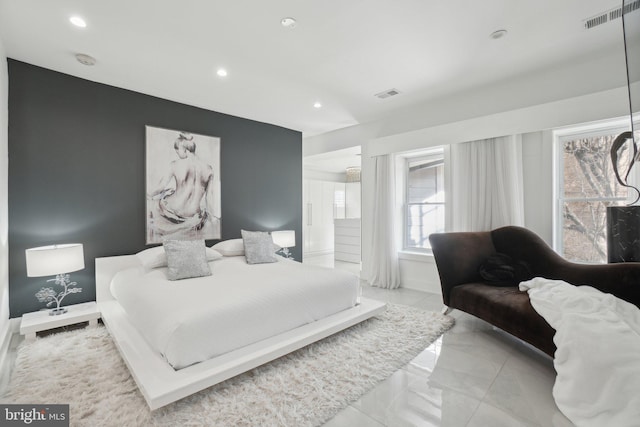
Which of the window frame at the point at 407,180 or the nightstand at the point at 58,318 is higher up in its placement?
the window frame at the point at 407,180

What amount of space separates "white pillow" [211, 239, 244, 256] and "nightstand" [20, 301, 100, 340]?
1371 millimetres

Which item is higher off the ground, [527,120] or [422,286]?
[527,120]

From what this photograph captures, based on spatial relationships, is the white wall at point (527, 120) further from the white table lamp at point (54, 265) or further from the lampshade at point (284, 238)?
the white table lamp at point (54, 265)

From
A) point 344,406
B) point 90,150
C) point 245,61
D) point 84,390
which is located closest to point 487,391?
point 344,406

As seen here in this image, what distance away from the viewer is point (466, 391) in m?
1.87

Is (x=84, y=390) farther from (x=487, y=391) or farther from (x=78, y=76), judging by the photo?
(x=78, y=76)

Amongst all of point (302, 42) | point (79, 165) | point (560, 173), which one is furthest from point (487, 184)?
point (79, 165)

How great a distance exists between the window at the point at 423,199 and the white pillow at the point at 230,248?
2510 mm

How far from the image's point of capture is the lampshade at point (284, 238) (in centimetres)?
443

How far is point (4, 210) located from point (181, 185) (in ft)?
5.21

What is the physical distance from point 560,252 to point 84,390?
14.4ft

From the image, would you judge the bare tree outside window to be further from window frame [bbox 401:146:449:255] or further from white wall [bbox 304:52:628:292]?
window frame [bbox 401:146:449:255]

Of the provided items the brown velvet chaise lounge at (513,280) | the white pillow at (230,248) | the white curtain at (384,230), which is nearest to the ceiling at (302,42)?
the white curtain at (384,230)

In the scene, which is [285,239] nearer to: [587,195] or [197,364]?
[197,364]
